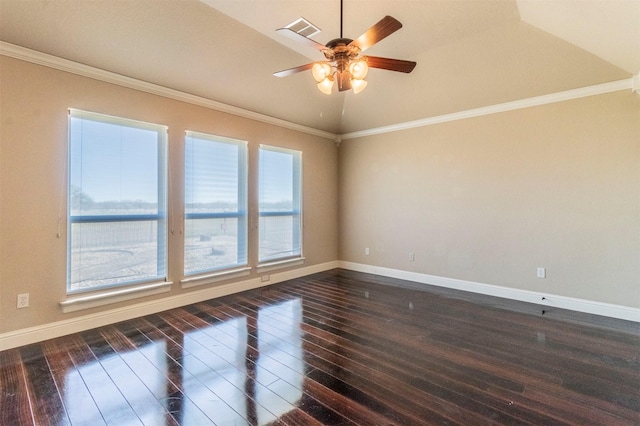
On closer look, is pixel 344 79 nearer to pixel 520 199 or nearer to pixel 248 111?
pixel 248 111

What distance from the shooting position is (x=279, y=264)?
5.09 meters

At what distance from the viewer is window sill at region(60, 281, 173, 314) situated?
9.96 ft

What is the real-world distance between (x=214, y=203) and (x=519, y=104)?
436cm

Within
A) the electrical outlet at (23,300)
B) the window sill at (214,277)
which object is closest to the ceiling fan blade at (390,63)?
the window sill at (214,277)

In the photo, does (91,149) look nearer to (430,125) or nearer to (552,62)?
(430,125)

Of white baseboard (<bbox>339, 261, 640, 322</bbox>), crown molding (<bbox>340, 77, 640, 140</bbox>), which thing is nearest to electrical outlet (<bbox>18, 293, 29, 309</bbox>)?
white baseboard (<bbox>339, 261, 640, 322</bbox>)

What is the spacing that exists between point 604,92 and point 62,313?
635cm

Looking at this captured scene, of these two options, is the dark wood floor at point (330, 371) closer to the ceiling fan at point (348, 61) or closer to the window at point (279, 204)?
the window at point (279, 204)

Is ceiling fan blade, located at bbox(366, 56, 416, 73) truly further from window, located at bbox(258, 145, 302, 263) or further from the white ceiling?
window, located at bbox(258, 145, 302, 263)

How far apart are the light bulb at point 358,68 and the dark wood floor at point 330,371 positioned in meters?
2.34

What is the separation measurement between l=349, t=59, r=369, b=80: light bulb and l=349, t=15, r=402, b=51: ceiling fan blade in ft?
0.35

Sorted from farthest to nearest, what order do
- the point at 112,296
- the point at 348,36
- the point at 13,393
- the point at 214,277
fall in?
1. the point at 214,277
2. the point at 348,36
3. the point at 112,296
4. the point at 13,393

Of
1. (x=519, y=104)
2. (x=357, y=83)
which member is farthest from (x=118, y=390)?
(x=519, y=104)

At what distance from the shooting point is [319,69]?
2510 mm
